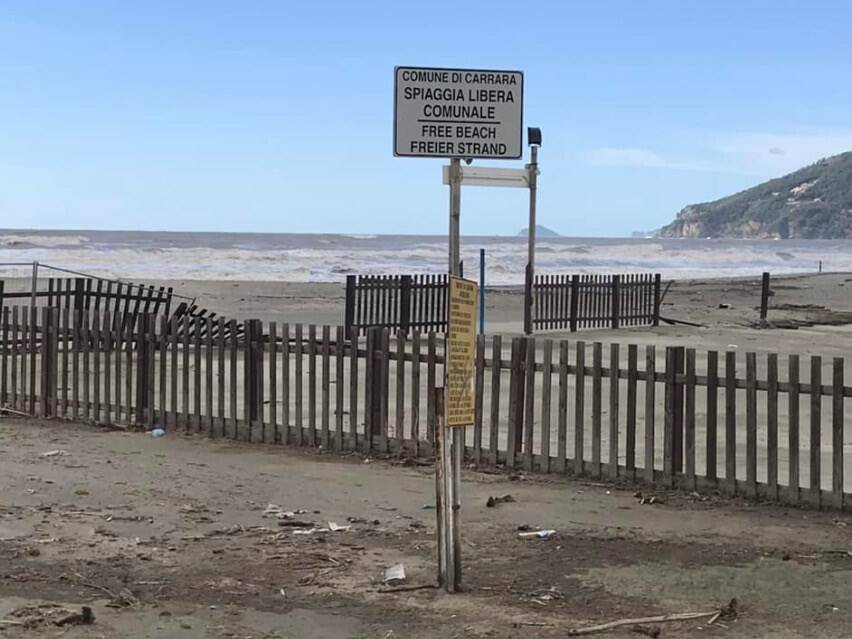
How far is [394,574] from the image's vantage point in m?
6.00

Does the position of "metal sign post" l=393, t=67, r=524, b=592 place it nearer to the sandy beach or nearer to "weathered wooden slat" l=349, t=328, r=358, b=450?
"weathered wooden slat" l=349, t=328, r=358, b=450

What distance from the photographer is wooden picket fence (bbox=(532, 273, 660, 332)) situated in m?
24.0

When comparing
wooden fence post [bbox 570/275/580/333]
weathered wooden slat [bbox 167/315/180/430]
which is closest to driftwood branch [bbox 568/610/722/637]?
weathered wooden slat [bbox 167/315/180/430]

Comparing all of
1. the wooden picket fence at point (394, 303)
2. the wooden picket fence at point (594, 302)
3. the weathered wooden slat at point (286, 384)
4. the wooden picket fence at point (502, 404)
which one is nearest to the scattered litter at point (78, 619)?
the wooden picket fence at point (502, 404)

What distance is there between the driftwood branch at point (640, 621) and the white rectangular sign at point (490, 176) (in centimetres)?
232

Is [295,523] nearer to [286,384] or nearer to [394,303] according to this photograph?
[286,384]

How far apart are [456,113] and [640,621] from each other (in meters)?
2.65

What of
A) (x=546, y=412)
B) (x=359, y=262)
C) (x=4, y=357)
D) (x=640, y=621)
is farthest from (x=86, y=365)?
(x=359, y=262)

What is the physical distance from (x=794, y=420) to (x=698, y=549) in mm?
1653

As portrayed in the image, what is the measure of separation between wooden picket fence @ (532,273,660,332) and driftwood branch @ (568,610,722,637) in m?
17.7

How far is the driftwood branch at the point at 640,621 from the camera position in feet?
16.8

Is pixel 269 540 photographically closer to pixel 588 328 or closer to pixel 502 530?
pixel 502 530

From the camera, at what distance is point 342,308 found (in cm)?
3350

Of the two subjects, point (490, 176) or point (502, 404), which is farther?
point (502, 404)
